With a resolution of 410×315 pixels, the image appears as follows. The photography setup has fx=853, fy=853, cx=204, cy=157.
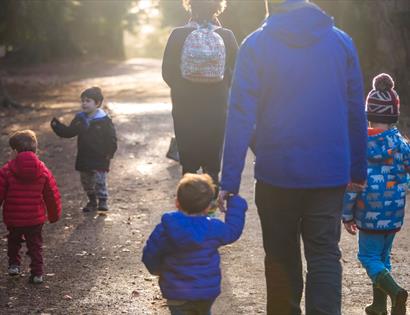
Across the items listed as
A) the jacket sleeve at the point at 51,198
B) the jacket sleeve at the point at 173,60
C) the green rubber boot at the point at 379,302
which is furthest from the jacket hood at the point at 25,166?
the green rubber boot at the point at 379,302

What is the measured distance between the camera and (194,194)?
4.32 meters

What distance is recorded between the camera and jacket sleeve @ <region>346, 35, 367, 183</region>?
4.55 metres

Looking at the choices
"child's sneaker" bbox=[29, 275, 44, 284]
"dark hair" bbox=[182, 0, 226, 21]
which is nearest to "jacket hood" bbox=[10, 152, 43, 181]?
"child's sneaker" bbox=[29, 275, 44, 284]

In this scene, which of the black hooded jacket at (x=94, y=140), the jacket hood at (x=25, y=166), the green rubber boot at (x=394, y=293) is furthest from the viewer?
the black hooded jacket at (x=94, y=140)

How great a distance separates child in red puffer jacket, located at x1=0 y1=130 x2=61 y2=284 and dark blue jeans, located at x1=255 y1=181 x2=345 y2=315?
2.56 metres

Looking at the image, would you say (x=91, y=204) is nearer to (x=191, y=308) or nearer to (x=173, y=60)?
(x=173, y=60)

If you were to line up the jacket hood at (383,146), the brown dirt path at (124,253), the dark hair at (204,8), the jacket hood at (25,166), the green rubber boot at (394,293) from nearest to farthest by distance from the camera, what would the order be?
the green rubber boot at (394,293), the jacket hood at (383,146), the brown dirt path at (124,253), the jacket hood at (25,166), the dark hair at (204,8)

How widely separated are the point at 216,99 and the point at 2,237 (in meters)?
2.69

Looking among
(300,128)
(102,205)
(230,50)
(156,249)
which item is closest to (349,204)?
(300,128)

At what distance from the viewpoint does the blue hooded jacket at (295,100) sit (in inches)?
174

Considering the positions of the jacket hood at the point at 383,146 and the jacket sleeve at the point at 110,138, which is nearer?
the jacket hood at the point at 383,146

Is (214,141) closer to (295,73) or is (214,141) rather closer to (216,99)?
(216,99)

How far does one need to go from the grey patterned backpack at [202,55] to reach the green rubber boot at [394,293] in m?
2.57

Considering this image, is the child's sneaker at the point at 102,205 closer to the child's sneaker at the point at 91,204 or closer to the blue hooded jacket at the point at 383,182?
the child's sneaker at the point at 91,204
